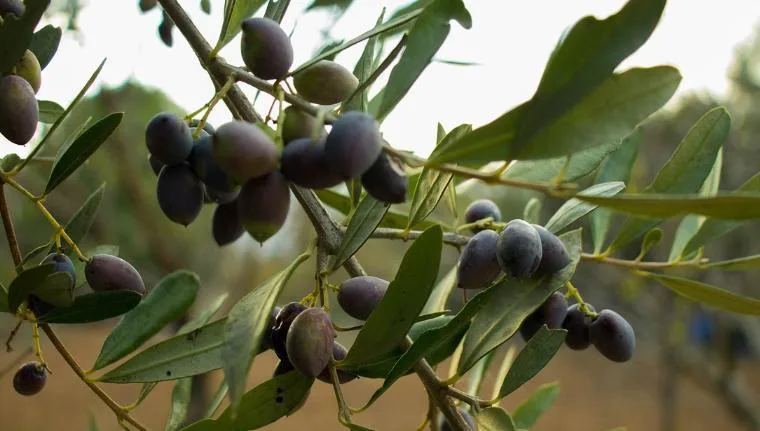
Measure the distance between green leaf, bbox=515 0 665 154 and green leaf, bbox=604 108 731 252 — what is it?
32cm

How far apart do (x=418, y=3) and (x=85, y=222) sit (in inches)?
14.4

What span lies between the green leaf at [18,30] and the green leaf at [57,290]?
0.14 meters

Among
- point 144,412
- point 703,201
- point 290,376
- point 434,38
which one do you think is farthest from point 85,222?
point 144,412

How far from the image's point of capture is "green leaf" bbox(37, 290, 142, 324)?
0.51m

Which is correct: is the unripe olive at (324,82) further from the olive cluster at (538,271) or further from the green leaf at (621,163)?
the green leaf at (621,163)

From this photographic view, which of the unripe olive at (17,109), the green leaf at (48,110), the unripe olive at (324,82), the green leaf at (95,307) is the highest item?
the green leaf at (48,110)

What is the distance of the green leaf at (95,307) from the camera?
51 centimetres

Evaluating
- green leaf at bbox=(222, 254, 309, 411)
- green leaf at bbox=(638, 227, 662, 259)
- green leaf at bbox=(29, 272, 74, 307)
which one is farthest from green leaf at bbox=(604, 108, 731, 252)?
green leaf at bbox=(29, 272, 74, 307)

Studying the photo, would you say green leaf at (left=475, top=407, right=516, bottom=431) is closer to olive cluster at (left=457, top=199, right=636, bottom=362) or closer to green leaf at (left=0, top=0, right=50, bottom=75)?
olive cluster at (left=457, top=199, right=636, bottom=362)

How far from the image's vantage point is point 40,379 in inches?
25.5

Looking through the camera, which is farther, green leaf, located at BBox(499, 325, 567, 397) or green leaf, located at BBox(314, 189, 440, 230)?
green leaf, located at BBox(314, 189, 440, 230)

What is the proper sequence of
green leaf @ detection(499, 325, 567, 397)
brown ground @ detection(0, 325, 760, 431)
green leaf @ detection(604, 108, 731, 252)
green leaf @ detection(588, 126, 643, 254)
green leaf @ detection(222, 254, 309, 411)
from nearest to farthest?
green leaf @ detection(222, 254, 309, 411) < green leaf @ detection(499, 325, 567, 397) < green leaf @ detection(604, 108, 731, 252) < green leaf @ detection(588, 126, 643, 254) < brown ground @ detection(0, 325, 760, 431)

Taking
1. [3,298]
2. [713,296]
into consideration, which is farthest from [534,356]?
[3,298]

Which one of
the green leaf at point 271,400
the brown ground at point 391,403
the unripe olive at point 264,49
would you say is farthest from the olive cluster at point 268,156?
the brown ground at point 391,403
